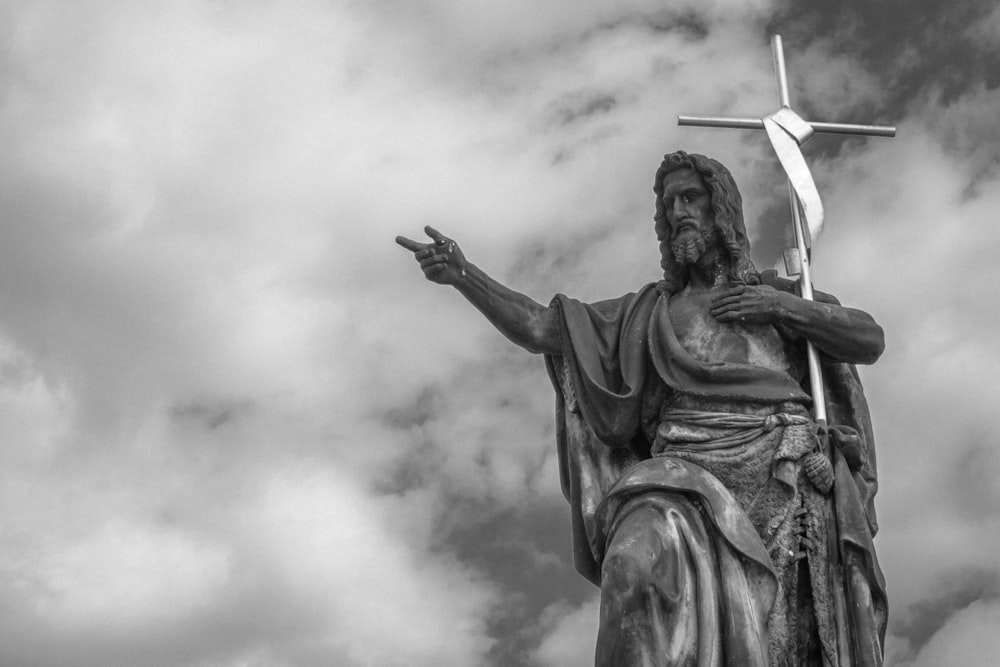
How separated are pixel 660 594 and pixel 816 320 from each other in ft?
7.64

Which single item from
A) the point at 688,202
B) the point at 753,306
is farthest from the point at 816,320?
the point at 688,202

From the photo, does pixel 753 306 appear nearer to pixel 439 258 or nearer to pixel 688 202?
pixel 688 202

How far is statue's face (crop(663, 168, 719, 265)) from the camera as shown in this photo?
12383 mm

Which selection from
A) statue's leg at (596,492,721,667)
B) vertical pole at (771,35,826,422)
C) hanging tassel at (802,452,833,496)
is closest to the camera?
statue's leg at (596,492,721,667)

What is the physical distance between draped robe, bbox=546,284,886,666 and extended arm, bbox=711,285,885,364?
343 mm

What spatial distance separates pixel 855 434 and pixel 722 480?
1036 millimetres

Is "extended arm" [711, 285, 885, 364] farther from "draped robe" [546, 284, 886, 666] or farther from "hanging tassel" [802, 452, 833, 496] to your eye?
"hanging tassel" [802, 452, 833, 496]

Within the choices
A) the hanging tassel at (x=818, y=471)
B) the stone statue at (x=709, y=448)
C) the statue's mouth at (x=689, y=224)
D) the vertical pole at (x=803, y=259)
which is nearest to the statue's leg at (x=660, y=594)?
the stone statue at (x=709, y=448)

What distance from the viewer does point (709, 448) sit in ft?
38.1

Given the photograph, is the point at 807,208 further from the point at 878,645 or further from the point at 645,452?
the point at 878,645

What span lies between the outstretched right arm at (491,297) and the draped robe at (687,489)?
0.14 metres

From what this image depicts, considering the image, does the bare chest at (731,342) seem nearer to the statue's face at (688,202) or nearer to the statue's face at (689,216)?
the statue's face at (689,216)

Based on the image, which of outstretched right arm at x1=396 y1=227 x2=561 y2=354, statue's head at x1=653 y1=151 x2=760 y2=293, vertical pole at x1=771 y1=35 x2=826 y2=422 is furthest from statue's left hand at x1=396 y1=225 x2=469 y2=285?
vertical pole at x1=771 y1=35 x2=826 y2=422

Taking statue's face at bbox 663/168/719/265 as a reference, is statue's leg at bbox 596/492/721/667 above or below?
below
